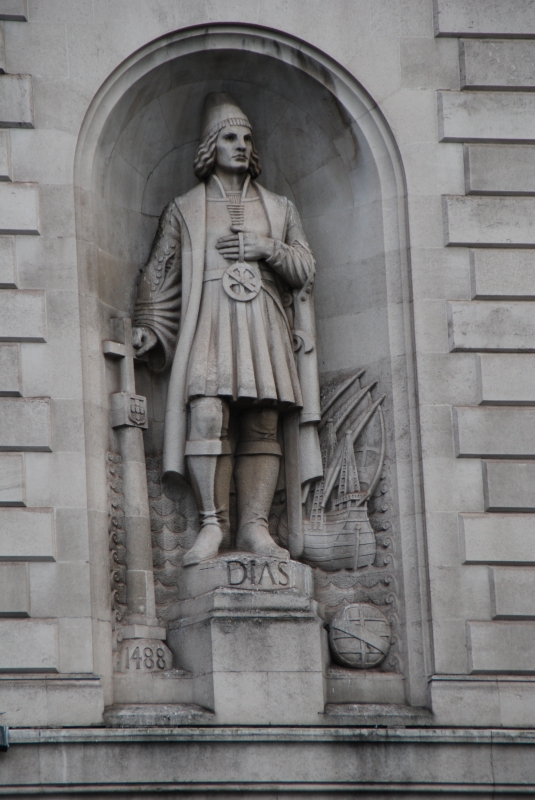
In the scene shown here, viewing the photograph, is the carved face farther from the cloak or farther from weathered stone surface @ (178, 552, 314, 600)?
weathered stone surface @ (178, 552, 314, 600)

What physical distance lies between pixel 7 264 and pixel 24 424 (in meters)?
1.38

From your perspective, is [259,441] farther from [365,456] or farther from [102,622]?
[102,622]

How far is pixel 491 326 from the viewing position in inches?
571

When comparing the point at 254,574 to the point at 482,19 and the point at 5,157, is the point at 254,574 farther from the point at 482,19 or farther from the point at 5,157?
the point at 482,19

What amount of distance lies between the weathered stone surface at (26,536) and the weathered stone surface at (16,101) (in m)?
3.34

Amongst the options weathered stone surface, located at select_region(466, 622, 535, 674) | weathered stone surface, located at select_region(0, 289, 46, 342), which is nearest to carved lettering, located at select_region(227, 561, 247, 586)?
weathered stone surface, located at select_region(466, 622, 535, 674)

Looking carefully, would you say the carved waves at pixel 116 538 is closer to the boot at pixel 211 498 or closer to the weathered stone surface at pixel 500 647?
the boot at pixel 211 498

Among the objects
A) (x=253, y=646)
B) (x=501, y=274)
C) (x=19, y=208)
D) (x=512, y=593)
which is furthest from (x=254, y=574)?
(x=19, y=208)

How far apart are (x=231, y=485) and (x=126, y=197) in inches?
110

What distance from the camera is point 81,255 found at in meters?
14.3

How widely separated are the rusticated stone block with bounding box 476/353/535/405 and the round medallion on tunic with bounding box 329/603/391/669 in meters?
2.08

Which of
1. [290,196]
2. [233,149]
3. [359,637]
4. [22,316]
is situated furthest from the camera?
[290,196]

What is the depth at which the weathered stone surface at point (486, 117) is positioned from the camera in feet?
48.7

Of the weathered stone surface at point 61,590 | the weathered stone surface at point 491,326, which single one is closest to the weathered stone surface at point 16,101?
the weathered stone surface at point 61,590
